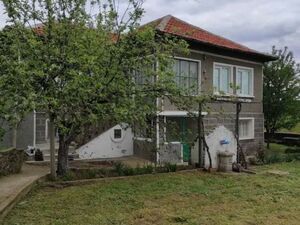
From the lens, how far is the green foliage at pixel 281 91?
25.8 meters

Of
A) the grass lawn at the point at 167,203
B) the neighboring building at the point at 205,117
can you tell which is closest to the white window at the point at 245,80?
the neighboring building at the point at 205,117

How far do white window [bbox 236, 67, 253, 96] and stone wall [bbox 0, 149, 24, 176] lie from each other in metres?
12.6

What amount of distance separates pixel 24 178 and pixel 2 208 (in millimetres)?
3902

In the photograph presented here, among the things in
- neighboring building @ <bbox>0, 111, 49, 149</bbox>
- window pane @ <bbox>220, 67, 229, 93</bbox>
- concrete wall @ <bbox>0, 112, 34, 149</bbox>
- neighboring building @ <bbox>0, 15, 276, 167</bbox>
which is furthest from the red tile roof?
concrete wall @ <bbox>0, 112, 34, 149</bbox>

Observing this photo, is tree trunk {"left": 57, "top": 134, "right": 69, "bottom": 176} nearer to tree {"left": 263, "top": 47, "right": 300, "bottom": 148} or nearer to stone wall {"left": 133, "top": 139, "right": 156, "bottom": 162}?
stone wall {"left": 133, "top": 139, "right": 156, "bottom": 162}

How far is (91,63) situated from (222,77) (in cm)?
1253

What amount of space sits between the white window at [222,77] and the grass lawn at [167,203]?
26.9ft

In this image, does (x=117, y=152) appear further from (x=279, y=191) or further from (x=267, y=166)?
(x=279, y=191)

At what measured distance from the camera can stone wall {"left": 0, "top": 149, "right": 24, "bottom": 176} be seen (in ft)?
41.5

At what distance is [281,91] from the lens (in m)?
25.9

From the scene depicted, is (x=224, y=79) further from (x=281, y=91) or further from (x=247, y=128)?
(x=281, y=91)

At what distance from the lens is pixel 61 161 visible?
13.1 metres

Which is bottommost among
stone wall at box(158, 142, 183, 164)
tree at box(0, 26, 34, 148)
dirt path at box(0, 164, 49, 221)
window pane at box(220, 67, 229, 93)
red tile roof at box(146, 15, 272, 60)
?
dirt path at box(0, 164, 49, 221)

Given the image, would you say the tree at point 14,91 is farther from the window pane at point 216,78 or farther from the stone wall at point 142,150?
the window pane at point 216,78
